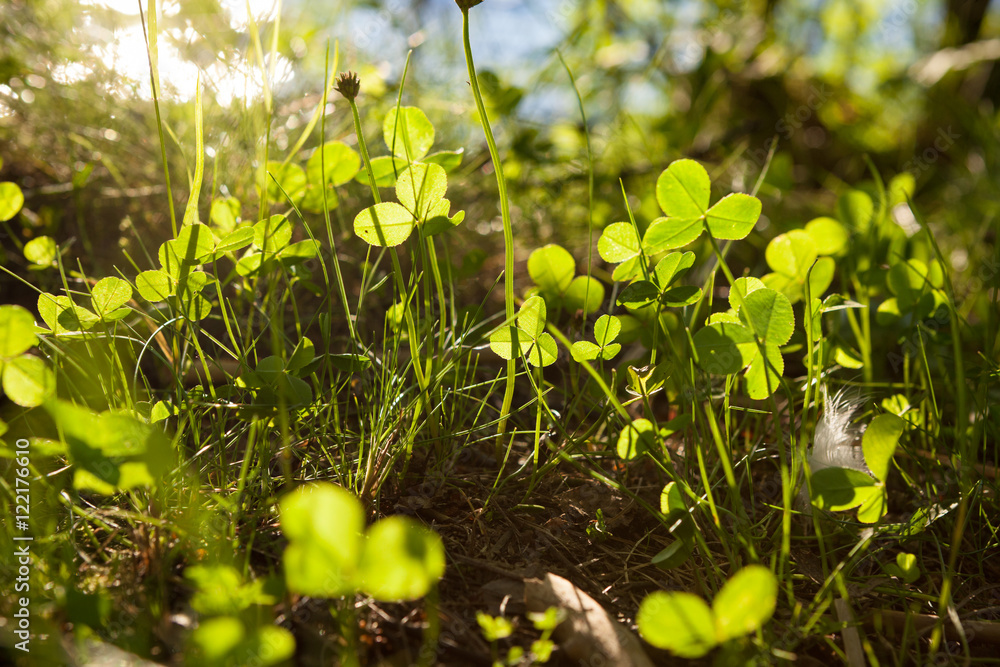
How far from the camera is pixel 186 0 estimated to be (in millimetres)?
1725

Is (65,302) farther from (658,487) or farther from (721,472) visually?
(721,472)

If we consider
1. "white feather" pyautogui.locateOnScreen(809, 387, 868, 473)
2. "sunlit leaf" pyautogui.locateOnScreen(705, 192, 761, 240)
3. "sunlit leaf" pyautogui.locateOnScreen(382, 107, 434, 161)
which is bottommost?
"white feather" pyautogui.locateOnScreen(809, 387, 868, 473)

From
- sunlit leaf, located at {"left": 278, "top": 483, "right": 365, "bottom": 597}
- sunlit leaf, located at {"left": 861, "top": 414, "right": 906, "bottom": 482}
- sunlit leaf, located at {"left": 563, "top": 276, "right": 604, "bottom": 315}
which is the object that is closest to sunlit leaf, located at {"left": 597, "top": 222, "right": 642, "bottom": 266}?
sunlit leaf, located at {"left": 563, "top": 276, "right": 604, "bottom": 315}

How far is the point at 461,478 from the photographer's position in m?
0.98

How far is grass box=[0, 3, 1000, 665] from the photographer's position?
2.12 ft

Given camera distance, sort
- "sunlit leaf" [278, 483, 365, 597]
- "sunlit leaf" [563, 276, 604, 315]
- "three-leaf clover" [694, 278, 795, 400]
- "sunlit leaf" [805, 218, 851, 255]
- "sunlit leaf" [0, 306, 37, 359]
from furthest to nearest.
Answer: "sunlit leaf" [805, 218, 851, 255] < "sunlit leaf" [563, 276, 604, 315] < "three-leaf clover" [694, 278, 795, 400] < "sunlit leaf" [0, 306, 37, 359] < "sunlit leaf" [278, 483, 365, 597]

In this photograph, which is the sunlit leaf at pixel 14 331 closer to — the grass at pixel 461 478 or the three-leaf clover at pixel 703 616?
the grass at pixel 461 478

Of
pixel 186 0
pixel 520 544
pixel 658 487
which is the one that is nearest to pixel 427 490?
pixel 520 544

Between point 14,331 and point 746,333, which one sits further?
point 746,333

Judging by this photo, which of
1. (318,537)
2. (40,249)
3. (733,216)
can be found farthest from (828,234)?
(40,249)

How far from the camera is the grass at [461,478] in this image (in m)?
0.65

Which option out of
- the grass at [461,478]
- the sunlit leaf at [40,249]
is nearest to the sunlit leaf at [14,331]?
the grass at [461,478]

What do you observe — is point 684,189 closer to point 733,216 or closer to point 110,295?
point 733,216

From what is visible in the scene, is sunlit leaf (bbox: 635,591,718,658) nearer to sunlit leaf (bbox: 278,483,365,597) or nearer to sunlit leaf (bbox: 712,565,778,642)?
sunlit leaf (bbox: 712,565,778,642)
